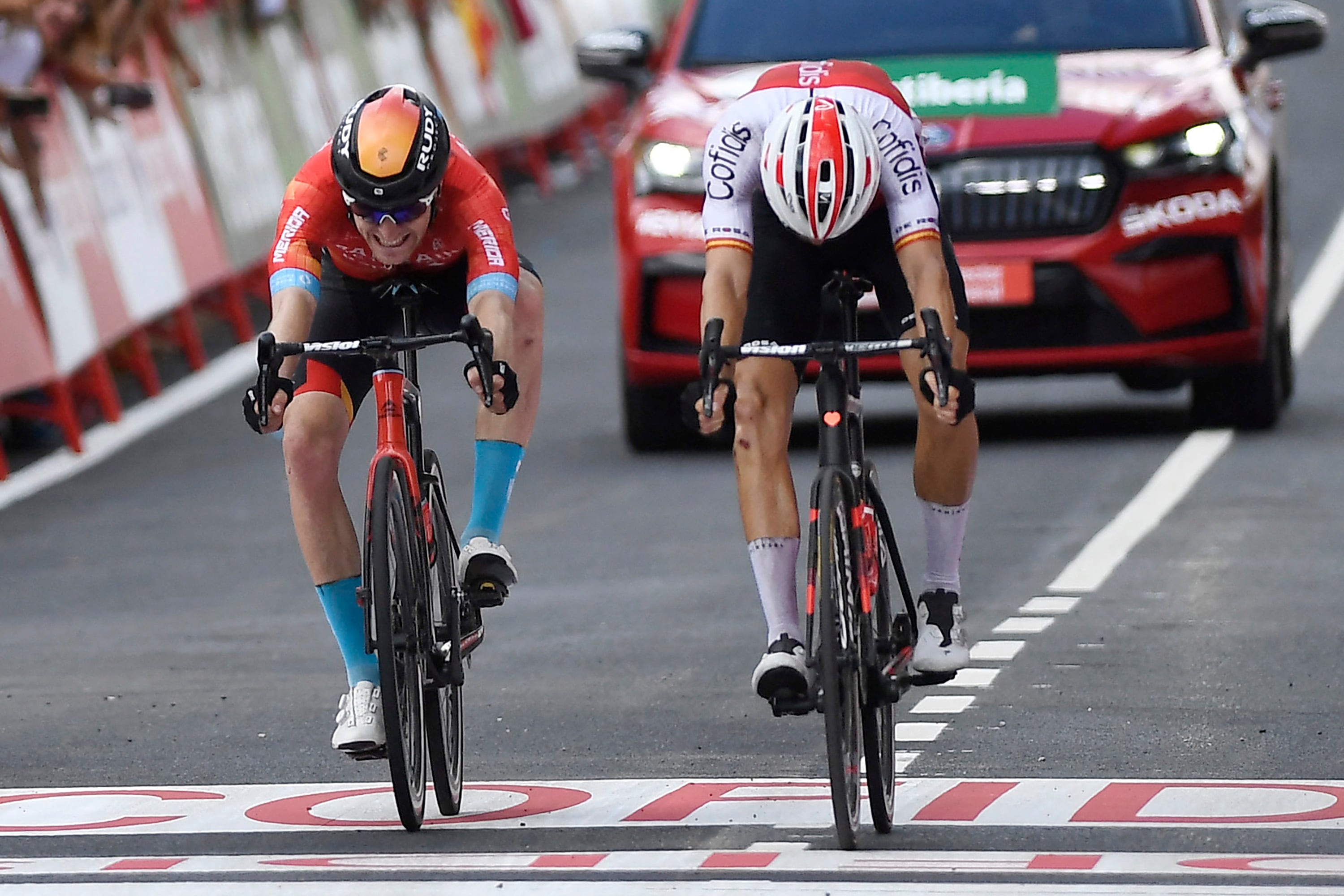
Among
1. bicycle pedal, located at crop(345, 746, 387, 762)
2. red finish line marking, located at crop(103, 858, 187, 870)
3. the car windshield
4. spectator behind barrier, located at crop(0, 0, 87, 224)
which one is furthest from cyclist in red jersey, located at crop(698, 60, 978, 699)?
spectator behind barrier, located at crop(0, 0, 87, 224)

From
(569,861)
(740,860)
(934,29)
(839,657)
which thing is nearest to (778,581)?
(839,657)

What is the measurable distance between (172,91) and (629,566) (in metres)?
7.65

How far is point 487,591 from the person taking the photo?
7715mm

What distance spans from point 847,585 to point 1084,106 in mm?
6783

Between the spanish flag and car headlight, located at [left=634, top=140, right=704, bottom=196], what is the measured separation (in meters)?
12.9

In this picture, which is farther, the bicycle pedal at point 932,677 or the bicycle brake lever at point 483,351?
the bicycle pedal at point 932,677

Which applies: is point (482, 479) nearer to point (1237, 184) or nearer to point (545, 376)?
point (1237, 184)

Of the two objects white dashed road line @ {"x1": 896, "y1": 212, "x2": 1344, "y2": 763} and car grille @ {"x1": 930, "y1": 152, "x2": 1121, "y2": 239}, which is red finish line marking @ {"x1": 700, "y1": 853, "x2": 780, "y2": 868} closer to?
white dashed road line @ {"x1": 896, "y1": 212, "x2": 1344, "y2": 763}

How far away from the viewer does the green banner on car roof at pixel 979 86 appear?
13.2m

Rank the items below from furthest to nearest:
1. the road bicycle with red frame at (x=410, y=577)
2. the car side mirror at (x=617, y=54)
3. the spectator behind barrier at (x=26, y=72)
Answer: the spectator behind barrier at (x=26, y=72) → the car side mirror at (x=617, y=54) → the road bicycle with red frame at (x=410, y=577)

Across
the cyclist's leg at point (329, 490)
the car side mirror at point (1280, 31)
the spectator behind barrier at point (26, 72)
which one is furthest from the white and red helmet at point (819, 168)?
the spectator behind barrier at point (26, 72)

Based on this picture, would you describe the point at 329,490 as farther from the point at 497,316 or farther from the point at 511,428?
the point at 511,428

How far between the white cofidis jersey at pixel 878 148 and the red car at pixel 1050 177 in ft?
18.7

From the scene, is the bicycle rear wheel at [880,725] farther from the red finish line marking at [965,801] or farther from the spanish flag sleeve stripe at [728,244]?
the spanish flag sleeve stripe at [728,244]
